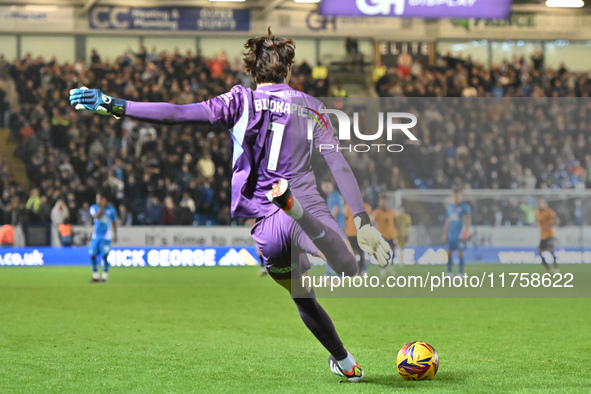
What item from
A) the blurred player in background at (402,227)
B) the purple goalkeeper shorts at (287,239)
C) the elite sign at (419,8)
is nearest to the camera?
the purple goalkeeper shorts at (287,239)

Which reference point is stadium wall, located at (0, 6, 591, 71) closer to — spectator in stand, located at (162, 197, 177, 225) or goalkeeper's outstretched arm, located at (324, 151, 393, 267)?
spectator in stand, located at (162, 197, 177, 225)

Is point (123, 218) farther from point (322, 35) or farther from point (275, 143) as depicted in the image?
point (275, 143)

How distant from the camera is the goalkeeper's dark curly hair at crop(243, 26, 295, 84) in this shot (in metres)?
5.57

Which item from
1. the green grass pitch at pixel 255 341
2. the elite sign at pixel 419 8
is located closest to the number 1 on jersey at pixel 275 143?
the green grass pitch at pixel 255 341

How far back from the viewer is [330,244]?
5547 millimetres

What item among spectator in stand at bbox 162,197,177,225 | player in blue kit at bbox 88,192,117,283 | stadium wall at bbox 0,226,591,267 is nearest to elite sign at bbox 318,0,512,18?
stadium wall at bbox 0,226,591,267

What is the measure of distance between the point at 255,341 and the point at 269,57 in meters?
4.06

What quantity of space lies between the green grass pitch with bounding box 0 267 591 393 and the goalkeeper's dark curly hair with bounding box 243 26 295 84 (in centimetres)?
224

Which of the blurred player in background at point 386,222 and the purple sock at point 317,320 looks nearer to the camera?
the purple sock at point 317,320

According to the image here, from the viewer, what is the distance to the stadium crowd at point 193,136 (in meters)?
22.4

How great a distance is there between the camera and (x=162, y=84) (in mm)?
27547

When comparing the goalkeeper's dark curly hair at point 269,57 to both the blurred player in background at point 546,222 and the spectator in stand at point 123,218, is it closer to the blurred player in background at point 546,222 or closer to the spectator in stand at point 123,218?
the blurred player in background at point 546,222

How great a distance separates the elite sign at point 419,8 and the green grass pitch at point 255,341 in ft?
22.7

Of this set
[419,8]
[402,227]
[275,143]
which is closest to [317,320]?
[275,143]
